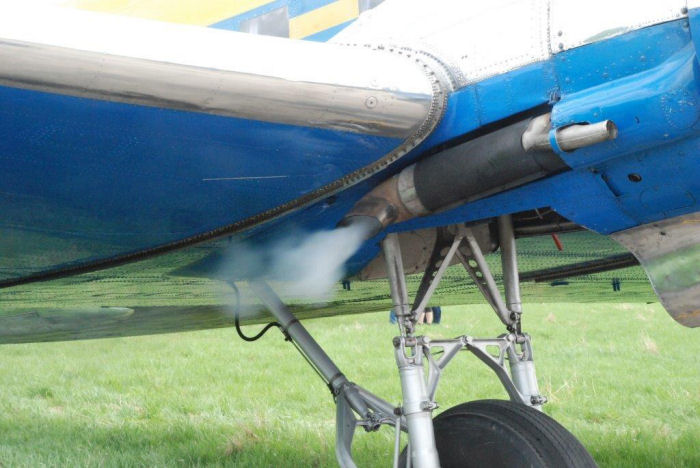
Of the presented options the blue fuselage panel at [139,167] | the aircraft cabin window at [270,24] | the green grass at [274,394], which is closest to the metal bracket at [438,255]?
the blue fuselage panel at [139,167]

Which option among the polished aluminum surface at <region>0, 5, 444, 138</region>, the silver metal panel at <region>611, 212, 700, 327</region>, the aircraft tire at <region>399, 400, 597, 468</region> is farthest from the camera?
the aircraft tire at <region>399, 400, 597, 468</region>

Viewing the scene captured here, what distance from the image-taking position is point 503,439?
3072 mm

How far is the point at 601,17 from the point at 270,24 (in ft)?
7.57

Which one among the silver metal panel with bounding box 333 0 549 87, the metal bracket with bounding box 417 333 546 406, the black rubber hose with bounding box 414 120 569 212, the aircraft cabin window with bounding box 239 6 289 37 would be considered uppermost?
the aircraft cabin window with bounding box 239 6 289 37

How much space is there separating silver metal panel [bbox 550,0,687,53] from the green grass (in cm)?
344

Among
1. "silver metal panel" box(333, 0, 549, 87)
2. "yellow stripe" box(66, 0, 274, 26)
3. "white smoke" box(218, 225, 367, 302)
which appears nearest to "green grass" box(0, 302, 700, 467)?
"white smoke" box(218, 225, 367, 302)

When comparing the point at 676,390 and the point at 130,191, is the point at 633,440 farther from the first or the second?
the point at 130,191

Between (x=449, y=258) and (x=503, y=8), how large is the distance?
1070mm

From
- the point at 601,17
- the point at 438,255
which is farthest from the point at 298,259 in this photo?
the point at 601,17

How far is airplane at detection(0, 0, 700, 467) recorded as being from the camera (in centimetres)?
221

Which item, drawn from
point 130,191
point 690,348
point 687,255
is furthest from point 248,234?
point 690,348

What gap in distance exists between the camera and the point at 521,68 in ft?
8.07

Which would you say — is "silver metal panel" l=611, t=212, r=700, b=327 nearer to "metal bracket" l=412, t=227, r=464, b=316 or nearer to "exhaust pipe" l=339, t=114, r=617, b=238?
"exhaust pipe" l=339, t=114, r=617, b=238

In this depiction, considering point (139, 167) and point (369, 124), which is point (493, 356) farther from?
point (139, 167)
